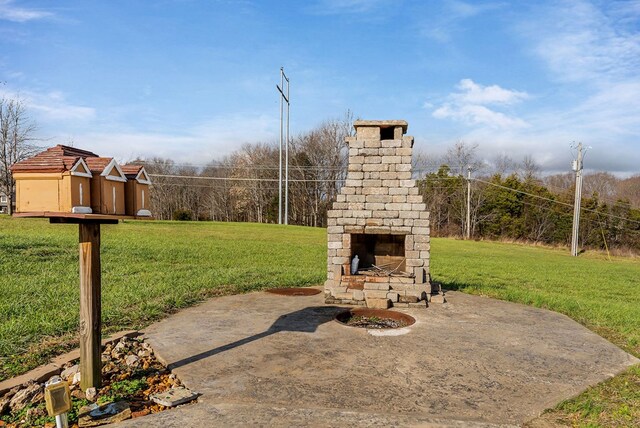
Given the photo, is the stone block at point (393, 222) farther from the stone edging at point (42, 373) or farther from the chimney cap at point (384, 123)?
the stone edging at point (42, 373)

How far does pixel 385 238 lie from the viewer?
316 inches

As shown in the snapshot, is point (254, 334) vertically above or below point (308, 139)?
below

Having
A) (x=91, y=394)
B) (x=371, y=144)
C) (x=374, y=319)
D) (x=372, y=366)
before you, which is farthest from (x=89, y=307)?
(x=371, y=144)

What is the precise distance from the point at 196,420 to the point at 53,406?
0.93m

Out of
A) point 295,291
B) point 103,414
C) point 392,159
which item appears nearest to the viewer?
point 103,414

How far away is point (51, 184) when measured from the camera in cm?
288

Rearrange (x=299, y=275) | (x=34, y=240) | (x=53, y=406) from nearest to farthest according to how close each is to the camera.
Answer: (x=53, y=406) → (x=299, y=275) → (x=34, y=240)

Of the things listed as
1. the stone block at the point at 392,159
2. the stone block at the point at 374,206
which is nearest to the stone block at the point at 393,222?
the stone block at the point at 374,206

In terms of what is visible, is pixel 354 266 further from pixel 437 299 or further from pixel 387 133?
pixel 387 133

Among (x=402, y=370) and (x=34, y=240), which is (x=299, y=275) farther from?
(x=34, y=240)

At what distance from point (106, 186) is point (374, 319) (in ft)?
14.2

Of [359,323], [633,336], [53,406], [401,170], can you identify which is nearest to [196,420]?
[53,406]

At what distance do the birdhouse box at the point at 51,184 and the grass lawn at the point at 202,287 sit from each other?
1.88 meters

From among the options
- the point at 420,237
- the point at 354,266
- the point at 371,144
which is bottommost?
the point at 354,266
